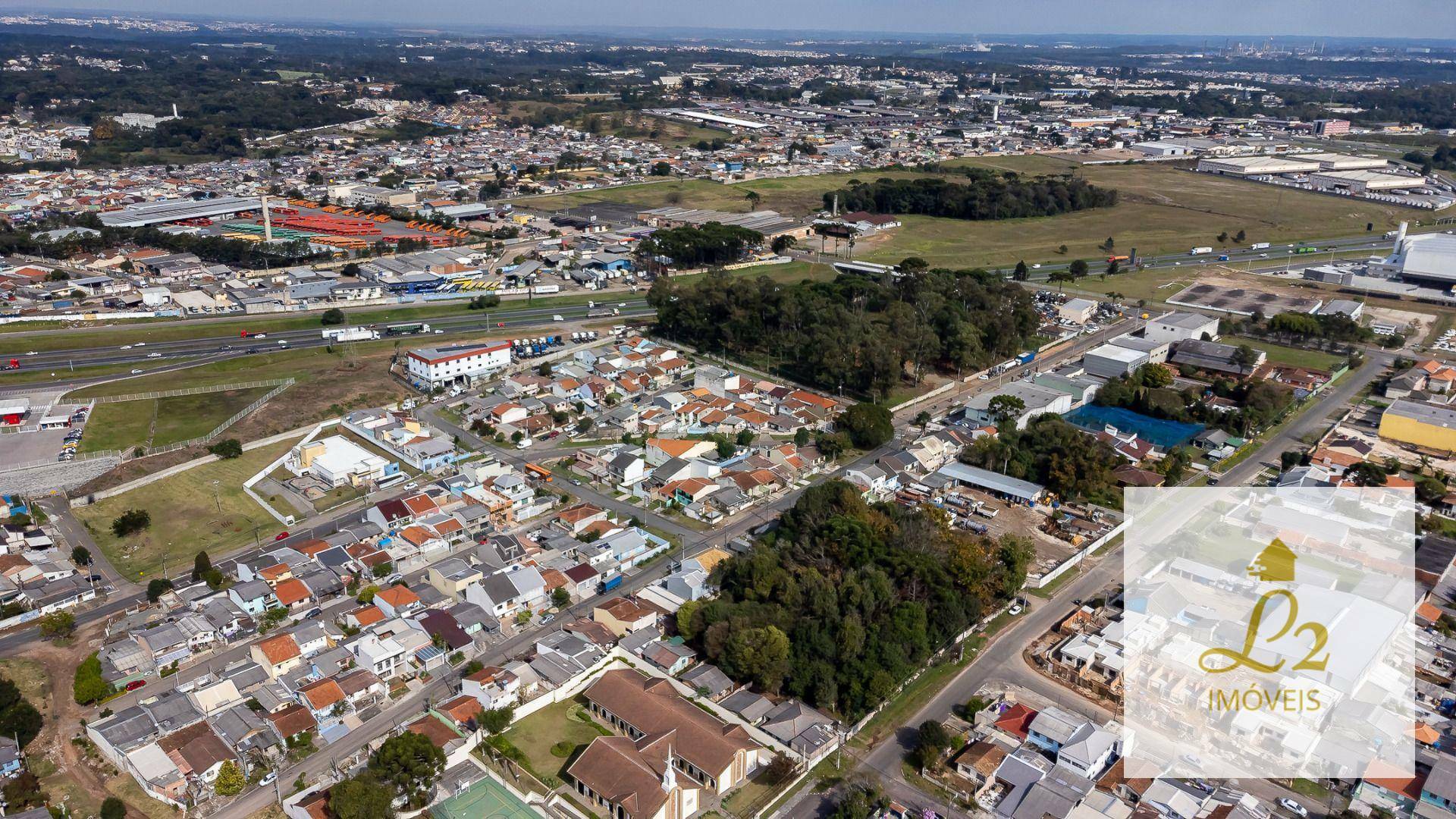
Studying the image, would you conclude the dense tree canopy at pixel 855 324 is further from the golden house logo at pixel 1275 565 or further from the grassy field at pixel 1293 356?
the golden house logo at pixel 1275 565

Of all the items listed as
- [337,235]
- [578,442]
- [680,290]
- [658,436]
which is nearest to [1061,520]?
[658,436]

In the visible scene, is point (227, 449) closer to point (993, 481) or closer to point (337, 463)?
point (337, 463)

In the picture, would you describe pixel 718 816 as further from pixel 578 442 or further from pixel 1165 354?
pixel 1165 354

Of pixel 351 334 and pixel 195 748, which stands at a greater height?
pixel 351 334

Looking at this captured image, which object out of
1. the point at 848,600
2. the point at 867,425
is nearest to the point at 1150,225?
the point at 867,425

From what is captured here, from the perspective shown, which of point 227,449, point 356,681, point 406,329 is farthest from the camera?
point 406,329

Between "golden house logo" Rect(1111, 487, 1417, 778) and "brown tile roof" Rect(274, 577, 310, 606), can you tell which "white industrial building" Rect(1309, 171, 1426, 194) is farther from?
"brown tile roof" Rect(274, 577, 310, 606)
